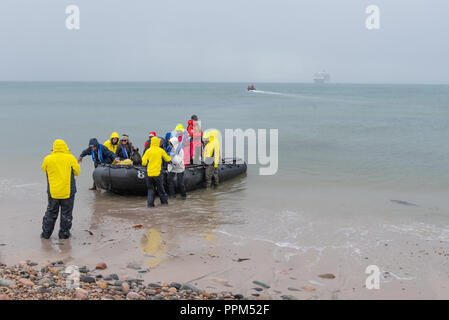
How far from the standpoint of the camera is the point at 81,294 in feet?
15.9

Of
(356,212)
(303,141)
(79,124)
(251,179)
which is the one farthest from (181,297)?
(79,124)

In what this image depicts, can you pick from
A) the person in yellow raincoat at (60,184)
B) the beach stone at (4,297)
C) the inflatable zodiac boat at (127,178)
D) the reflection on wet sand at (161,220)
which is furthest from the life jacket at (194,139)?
the beach stone at (4,297)

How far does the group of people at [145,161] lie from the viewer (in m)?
6.89

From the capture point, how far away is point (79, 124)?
32.2 metres

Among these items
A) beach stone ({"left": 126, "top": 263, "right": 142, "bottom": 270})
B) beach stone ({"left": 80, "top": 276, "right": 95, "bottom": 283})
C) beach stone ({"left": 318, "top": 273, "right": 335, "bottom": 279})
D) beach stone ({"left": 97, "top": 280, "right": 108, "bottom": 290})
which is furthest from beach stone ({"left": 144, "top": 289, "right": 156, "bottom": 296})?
beach stone ({"left": 318, "top": 273, "right": 335, "bottom": 279})

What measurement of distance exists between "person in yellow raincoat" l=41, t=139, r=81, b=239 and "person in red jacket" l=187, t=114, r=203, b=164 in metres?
4.42

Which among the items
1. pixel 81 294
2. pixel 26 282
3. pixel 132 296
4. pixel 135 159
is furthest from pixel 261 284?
pixel 135 159

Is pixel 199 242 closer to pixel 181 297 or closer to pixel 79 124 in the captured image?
pixel 181 297

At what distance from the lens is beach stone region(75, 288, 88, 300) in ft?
15.7

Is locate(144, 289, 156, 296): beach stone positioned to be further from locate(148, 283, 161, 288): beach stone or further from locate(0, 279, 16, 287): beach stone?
locate(0, 279, 16, 287): beach stone

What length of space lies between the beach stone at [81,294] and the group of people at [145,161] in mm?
2337

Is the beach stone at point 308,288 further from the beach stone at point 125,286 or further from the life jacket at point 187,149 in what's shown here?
the life jacket at point 187,149

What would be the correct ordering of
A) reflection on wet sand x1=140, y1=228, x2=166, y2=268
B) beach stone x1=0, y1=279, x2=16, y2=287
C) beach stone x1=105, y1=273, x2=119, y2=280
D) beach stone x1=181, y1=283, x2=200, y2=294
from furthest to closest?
reflection on wet sand x1=140, y1=228, x2=166, y2=268 < beach stone x1=105, y1=273, x2=119, y2=280 < beach stone x1=181, y1=283, x2=200, y2=294 < beach stone x1=0, y1=279, x2=16, y2=287
